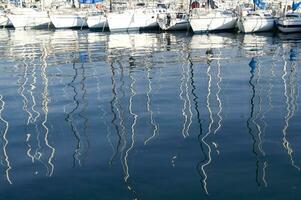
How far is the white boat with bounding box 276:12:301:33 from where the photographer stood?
4694 cm

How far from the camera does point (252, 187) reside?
1046 cm

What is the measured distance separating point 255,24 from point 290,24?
3.56m

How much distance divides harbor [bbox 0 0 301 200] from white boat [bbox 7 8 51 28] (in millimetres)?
30202

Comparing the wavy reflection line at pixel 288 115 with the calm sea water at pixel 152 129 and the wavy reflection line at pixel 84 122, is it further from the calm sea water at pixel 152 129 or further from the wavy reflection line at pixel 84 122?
the wavy reflection line at pixel 84 122

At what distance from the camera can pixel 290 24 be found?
47.0m

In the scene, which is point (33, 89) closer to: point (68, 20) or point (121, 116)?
point (121, 116)

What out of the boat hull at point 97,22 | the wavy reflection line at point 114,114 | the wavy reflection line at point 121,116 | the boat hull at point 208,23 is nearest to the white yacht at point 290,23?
the boat hull at point 208,23

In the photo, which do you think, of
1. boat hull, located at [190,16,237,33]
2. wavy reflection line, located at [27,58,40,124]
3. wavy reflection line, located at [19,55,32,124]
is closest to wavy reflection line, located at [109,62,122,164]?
wavy reflection line, located at [27,58,40,124]

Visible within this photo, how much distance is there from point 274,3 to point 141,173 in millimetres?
54320

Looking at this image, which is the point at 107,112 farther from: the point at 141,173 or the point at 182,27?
the point at 182,27

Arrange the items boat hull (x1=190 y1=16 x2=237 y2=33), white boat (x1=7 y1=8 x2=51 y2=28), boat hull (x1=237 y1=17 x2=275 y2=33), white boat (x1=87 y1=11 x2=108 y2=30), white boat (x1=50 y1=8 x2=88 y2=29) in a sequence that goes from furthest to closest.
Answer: white boat (x1=7 y1=8 x2=51 y2=28)
white boat (x1=50 y1=8 x2=88 y2=29)
white boat (x1=87 y1=11 x2=108 y2=30)
boat hull (x1=190 y1=16 x2=237 y2=33)
boat hull (x1=237 y1=17 x2=275 y2=33)

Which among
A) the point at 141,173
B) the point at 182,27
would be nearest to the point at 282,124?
the point at 141,173

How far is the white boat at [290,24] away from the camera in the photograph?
46938mm

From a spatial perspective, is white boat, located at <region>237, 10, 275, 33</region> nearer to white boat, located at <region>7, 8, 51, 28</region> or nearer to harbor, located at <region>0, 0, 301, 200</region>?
harbor, located at <region>0, 0, 301, 200</region>
